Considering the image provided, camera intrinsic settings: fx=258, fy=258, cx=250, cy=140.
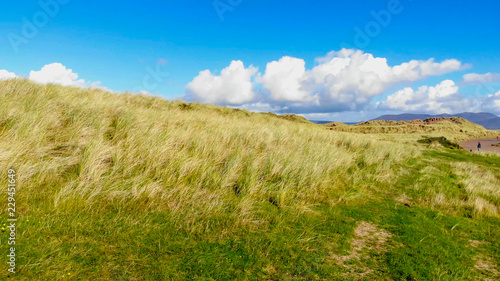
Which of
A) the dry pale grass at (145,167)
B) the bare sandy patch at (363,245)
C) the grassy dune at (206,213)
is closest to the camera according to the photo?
the grassy dune at (206,213)

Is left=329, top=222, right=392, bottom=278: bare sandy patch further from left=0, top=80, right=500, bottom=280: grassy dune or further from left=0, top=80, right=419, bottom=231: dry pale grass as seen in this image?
left=0, top=80, right=419, bottom=231: dry pale grass

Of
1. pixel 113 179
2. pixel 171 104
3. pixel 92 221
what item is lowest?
pixel 92 221

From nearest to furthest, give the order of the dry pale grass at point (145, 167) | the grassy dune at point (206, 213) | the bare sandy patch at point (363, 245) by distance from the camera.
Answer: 1. the grassy dune at point (206, 213)
2. the bare sandy patch at point (363, 245)
3. the dry pale grass at point (145, 167)

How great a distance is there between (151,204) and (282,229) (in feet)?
6.95

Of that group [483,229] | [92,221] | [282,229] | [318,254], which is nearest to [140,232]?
[92,221]

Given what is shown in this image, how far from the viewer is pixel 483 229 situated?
471cm

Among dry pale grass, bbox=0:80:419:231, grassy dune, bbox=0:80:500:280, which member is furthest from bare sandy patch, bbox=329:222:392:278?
dry pale grass, bbox=0:80:419:231

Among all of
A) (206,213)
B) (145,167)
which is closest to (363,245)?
(206,213)

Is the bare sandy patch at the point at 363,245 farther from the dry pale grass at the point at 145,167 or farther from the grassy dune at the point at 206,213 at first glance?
the dry pale grass at the point at 145,167

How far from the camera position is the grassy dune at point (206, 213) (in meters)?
3.00

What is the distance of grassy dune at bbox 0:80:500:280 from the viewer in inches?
118

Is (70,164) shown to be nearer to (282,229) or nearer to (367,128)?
(282,229)

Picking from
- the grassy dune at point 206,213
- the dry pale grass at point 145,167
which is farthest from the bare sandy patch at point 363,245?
the dry pale grass at point 145,167

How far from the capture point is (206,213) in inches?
163
